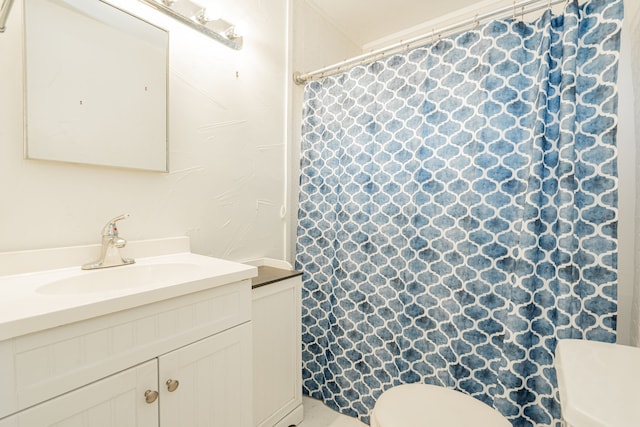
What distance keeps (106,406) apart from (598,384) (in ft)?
3.51

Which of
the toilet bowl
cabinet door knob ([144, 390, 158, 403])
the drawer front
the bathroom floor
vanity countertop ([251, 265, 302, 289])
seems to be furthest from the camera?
→ the bathroom floor

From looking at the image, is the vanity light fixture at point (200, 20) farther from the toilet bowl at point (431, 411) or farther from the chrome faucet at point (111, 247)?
the toilet bowl at point (431, 411)

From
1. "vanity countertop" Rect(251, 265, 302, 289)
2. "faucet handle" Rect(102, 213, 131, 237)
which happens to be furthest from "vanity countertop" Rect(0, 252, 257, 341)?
"vanity countertop" Rect(251, 265, 302, 289)

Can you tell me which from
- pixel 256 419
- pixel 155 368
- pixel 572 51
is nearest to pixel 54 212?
pixel 155 368

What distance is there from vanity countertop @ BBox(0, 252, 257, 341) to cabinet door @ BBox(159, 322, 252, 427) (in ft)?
0.64

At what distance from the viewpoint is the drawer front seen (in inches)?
23.6

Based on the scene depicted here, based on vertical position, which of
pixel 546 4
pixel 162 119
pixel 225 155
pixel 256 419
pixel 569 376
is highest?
pixel 546 4

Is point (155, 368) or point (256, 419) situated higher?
point (155, 368)

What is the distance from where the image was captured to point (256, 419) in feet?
4.40

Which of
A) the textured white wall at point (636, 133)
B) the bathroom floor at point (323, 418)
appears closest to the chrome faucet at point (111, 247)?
the bathroom floor at point (323, 418)

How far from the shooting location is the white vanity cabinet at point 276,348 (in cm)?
135

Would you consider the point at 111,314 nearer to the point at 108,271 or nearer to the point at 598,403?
the point at 108,271

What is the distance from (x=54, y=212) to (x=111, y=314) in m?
0.56

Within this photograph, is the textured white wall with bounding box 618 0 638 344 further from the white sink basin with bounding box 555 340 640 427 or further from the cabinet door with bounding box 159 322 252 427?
the cabinet door with bounding box 159 322 252 427
